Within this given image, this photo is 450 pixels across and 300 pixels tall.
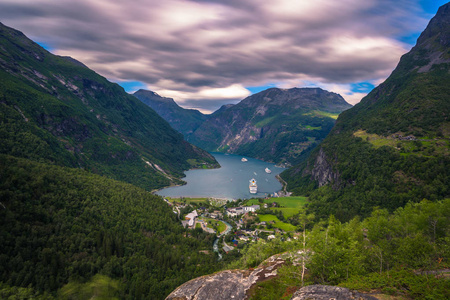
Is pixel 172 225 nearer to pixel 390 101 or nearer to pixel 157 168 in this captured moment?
pixel 157 168

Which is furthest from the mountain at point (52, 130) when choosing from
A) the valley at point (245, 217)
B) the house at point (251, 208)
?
the house at point (251, 208)

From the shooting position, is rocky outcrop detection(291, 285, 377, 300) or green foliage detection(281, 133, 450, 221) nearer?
rocky outcrop detection(291, 285, 377, 300)

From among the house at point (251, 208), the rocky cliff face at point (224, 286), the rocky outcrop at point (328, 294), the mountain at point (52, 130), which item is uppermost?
the mountain at point (52, 130)

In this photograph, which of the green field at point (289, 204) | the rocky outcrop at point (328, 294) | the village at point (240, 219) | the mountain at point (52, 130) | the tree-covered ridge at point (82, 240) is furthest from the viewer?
the mountain at point (52, 130)

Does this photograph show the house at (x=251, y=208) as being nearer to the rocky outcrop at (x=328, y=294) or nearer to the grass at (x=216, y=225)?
the grass at (x=216, y=225)

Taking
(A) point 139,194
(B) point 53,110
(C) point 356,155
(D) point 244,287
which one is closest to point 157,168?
(B) point 53,110

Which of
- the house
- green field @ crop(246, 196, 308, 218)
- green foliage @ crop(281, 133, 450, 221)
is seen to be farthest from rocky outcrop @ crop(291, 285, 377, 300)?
the house

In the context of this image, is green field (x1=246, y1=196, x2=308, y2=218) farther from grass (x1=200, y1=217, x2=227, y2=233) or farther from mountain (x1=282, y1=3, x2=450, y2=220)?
grass (x1=200, y1=217, x2=227, y2=233)
